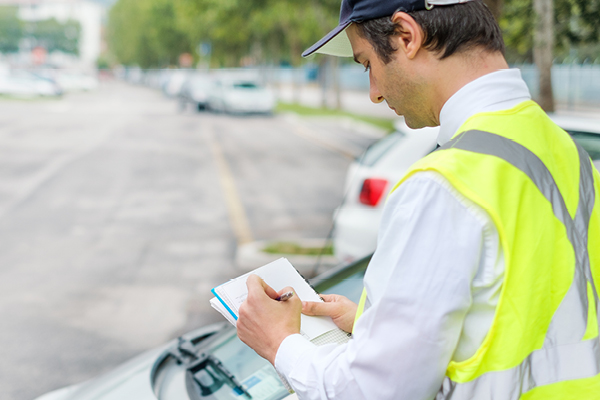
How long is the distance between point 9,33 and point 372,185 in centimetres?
13334

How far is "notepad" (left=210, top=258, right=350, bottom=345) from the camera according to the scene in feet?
4.38

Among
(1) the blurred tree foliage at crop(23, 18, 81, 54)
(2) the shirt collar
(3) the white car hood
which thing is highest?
(1) the blurred tree foliage at crop(23, 18, 81, 54)

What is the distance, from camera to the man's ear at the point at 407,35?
116 centimetres

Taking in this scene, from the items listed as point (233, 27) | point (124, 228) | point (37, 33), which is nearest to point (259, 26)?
point (233, 27)

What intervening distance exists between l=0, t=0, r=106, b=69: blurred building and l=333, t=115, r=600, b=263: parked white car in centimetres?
14684

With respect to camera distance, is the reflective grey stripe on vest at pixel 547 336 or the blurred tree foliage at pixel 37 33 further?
the blurred tree foliage at pixel 37 33

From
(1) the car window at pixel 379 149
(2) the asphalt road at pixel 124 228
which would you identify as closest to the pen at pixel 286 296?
(2) the asphalt road at pixel 124 228

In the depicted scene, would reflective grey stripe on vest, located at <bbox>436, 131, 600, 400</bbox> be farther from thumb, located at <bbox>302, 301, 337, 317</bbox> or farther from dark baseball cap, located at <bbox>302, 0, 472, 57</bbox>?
thumb, located at <bbox>302, 301, 337, 317</bbox>

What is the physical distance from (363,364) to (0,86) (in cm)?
4197

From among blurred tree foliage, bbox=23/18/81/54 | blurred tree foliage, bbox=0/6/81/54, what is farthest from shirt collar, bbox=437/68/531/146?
blurred tree foliage, bbox=23/18/81/54

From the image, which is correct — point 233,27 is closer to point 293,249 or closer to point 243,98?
point 243,98

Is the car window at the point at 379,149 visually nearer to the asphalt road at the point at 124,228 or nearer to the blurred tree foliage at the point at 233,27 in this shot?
the asphalt road at the point at 124,228

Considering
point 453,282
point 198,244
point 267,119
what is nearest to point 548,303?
point 453,282

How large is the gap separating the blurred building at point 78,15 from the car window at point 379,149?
5776 inches
